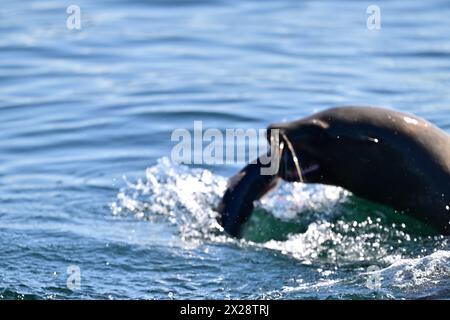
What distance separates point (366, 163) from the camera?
8586 millimetres

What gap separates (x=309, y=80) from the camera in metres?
13.2

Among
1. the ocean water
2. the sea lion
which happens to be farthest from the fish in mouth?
the ocean water

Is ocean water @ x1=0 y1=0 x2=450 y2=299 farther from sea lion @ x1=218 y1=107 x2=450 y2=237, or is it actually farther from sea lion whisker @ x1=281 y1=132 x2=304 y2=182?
sea lion whisker @ x1=281 y1=132 x2=304 y2=182

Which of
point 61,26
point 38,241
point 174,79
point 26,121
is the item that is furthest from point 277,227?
point 61,26

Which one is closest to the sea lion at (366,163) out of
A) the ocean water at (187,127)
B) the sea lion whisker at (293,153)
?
the sea lion whisker at (293,153)

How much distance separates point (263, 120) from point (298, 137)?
3.06 metres

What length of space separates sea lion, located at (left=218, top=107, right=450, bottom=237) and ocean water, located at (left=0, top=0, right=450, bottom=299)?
17 centimetres

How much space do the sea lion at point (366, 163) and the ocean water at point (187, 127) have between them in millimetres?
174

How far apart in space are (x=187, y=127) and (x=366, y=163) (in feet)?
11.0

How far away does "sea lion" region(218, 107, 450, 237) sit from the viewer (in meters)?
8.41

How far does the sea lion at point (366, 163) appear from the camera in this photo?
8.41 metres

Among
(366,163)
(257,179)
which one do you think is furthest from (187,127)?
(366,163)

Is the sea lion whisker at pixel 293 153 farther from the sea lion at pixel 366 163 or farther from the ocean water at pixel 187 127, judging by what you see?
the ocean water at pixel 187 127

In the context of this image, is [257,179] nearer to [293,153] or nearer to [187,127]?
[293,153]
